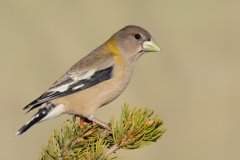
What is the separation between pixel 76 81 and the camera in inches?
404

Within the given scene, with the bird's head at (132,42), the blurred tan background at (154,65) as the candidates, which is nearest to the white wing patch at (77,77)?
the bird's head at (132,42)

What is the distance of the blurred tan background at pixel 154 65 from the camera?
3881cm

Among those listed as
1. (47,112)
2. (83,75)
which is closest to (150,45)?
(83,75)

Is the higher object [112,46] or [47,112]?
[112,46]

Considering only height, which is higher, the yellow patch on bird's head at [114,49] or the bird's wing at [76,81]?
the yellow patch on bird's head at [114,49]

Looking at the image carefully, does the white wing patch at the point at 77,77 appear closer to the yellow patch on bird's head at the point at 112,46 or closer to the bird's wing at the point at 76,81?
the bird's wing at the point at 76,81

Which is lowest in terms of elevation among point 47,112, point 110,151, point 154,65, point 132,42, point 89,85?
point 110,151

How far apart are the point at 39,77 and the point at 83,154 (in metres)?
41.4

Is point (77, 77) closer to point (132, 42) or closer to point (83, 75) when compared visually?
point (83, 75)

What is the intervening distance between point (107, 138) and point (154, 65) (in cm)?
4478

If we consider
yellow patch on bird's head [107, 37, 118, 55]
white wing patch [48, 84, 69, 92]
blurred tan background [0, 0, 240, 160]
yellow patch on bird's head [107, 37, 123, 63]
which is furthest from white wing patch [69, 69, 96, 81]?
blurred tan background [0, 0, 240, 160]

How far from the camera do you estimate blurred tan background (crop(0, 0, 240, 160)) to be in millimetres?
38812

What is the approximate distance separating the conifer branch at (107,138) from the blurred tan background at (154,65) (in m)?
25.4

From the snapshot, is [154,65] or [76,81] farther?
[154,65]
